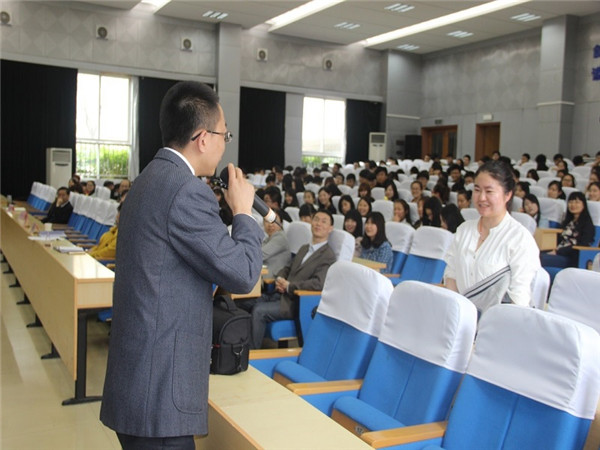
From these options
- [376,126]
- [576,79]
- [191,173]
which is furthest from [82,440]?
[376,126]

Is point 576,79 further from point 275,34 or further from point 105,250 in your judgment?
point 105,250

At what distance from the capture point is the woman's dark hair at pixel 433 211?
712 centimetres

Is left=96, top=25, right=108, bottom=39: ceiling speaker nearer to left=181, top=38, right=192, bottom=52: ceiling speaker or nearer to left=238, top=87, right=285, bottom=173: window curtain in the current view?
left=181, top=38, right=192, bottom=52: ceiling speaker

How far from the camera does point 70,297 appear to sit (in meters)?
3.86

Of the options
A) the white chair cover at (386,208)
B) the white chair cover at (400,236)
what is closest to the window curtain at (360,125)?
the white chair cover at (386,208)

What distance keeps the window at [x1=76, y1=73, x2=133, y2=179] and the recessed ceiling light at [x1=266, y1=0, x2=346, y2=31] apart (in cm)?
443

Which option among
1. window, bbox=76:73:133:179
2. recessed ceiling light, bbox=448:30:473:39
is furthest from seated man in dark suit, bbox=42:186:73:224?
recessed ceiling light, bbox=448:30:473:39

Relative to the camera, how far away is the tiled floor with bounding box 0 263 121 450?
134 inches

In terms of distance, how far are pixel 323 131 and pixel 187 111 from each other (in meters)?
18.4

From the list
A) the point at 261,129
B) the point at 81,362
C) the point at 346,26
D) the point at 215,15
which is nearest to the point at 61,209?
the point at 81,362

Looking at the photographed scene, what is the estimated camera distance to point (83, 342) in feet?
12.4

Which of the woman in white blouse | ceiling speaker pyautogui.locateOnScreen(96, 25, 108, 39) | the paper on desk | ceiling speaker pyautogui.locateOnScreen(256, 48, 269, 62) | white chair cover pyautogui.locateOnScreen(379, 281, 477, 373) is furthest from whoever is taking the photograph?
ceiling speaker pyautogui.locateOnScreen(256, 48, 269, 62)

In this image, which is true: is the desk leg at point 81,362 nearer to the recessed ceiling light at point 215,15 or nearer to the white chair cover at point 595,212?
the white chair cover at point 595,212

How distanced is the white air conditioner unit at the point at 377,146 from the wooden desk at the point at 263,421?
1775cm
